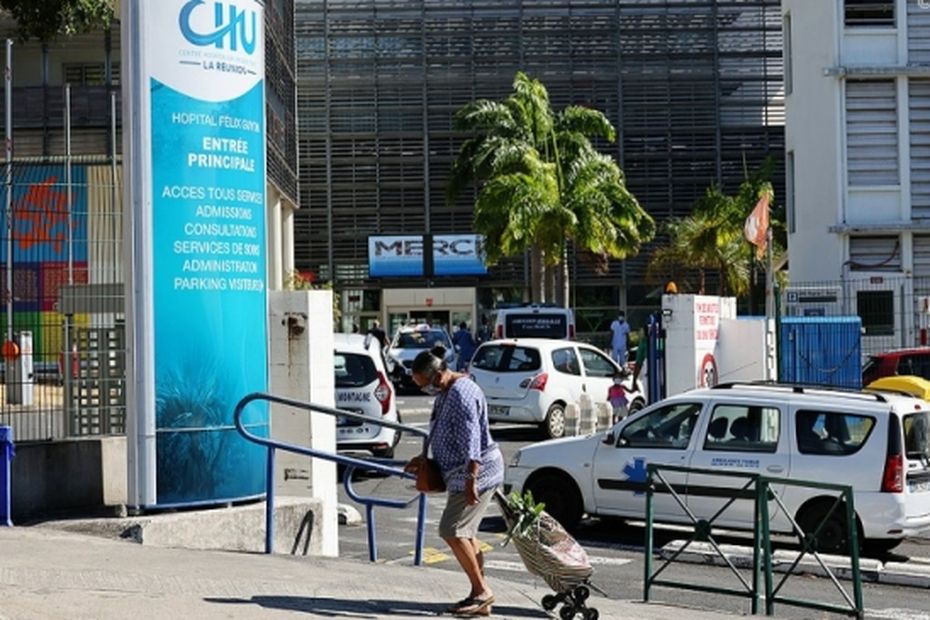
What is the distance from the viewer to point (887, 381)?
20922 mm

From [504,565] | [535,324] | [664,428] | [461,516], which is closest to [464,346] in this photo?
[535,324]

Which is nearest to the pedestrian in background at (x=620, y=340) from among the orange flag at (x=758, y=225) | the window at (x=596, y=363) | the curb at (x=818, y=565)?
the window at (x=596, y=363)

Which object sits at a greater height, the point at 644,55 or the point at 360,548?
the point at 644,55

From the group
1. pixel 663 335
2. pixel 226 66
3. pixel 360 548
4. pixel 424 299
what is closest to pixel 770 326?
pixel 663 335

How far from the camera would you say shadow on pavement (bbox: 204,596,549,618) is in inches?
359

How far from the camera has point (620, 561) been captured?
14000 mm

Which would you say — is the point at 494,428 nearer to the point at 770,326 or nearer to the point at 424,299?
the point at 770,326

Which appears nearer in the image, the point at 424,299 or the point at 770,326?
the point at 770,326

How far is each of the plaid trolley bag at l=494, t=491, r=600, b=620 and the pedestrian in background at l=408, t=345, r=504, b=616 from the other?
282 mm

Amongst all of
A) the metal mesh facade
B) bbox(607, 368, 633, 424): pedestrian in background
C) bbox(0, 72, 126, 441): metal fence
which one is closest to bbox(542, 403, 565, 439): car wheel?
bbox(607, 368, 633, 424): pedestrian in background

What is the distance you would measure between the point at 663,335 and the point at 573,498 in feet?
20.6

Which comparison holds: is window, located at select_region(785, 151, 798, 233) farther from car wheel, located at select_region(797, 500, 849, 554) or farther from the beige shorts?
the beige shorts

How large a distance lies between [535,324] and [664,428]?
21.0 meters

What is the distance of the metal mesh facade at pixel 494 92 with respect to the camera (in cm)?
5816
